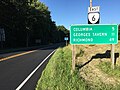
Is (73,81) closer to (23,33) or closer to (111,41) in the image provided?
(111,41)

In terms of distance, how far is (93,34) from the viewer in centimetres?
Result: 1259

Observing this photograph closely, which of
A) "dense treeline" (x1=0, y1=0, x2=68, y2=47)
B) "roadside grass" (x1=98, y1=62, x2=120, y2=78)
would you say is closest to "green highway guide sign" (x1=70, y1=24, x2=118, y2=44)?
"roadside grass" (x1=98, y1=62, x2=120, y2=78)

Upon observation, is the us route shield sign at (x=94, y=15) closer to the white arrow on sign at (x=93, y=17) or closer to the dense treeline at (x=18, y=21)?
the white arrow on sign at (x=93, y=17)

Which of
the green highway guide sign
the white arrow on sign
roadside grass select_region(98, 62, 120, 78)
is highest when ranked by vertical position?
the white arrow on sign

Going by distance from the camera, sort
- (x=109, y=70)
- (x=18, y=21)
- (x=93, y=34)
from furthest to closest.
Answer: (x=18, y=21), (x=93, y=34), (x=109, y=70)

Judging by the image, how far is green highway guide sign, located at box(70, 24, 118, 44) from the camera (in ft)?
40.7

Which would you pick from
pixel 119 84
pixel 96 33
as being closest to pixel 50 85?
pixel 119 84

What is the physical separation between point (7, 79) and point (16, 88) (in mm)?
1961

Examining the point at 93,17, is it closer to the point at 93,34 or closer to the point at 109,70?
the point at 93,34

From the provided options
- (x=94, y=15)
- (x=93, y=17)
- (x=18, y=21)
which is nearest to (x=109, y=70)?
(x=93, y=17)

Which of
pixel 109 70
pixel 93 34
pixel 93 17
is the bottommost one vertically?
pixel 109 70

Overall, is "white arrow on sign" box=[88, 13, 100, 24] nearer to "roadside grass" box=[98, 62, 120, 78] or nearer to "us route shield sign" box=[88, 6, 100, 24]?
"us route shield sign" box=[88, 6, 100, 24]

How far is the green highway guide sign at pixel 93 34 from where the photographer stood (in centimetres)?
1240

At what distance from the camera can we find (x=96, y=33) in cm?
1259
